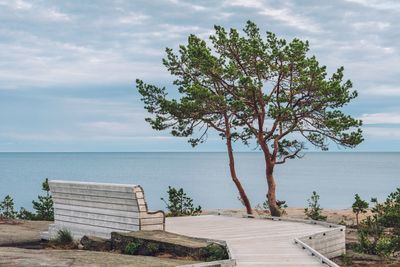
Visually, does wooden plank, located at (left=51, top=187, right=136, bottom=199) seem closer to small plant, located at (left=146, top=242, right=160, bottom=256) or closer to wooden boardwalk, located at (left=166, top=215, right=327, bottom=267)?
small plant, located at (left=146, top=242, right=160, bottom=256)

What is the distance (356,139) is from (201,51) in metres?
8.19

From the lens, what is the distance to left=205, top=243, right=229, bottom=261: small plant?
41.3 feet

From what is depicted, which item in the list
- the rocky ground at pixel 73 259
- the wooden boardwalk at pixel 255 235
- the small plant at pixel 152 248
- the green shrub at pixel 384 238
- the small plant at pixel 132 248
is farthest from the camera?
the green shrub at pixel 384 238

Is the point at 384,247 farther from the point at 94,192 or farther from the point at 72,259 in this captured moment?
the point at 72,259

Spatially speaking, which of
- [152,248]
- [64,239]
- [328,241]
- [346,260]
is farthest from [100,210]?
[346,260]

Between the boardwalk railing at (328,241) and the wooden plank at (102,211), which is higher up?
the wooden plank at (102,211)

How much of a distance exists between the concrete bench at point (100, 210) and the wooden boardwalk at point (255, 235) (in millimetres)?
2133

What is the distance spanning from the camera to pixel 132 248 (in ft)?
43.5

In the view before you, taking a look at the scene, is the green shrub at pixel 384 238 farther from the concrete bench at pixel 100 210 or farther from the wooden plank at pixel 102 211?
the wooden plank at pixel 102 211

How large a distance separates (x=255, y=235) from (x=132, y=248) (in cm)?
425

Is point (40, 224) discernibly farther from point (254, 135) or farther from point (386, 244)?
point (386, 244)

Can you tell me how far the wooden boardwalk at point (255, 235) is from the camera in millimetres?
11777

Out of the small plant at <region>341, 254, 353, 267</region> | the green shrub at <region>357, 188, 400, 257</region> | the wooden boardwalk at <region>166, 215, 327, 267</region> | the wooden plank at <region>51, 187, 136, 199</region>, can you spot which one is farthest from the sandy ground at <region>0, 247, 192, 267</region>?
the green shrub at <region>357, 188, 400, 257</region>

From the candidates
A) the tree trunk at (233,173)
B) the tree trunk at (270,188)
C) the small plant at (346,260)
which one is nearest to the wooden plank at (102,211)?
the small plant at (346,260)
